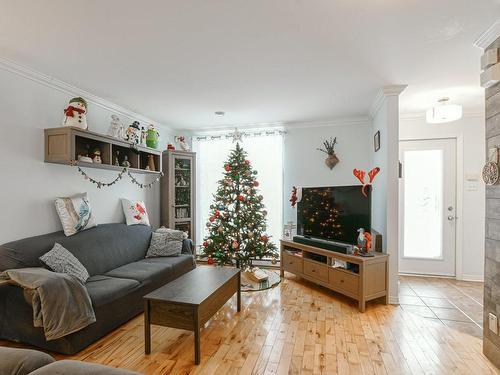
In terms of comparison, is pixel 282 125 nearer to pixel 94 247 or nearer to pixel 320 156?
pixel 320 156

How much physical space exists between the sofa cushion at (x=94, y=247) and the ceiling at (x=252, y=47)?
1.66m

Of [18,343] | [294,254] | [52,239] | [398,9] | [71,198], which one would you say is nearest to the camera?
[398,9]

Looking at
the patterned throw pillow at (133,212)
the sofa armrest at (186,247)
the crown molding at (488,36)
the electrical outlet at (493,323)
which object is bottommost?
the electrical outlet at (493,323)

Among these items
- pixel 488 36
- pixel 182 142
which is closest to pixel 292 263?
pixel 182 142

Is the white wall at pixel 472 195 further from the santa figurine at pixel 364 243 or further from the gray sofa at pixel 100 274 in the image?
the gray sofa at pixel 100 274

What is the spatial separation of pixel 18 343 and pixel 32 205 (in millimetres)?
1231

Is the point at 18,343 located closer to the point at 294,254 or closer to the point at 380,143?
the point at 294,254

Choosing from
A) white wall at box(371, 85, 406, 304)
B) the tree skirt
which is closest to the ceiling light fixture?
white wall at box(371, 85, 406, 304)

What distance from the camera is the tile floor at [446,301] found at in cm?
281

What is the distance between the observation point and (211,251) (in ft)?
14.1

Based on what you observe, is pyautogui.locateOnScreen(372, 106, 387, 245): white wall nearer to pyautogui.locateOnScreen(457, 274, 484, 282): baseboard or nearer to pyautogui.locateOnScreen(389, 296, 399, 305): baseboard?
pyautogui.locateOnScreen(389, 296, 399, 305): baseboard

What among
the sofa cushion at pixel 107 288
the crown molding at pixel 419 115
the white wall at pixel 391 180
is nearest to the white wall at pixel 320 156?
the crown molding at pixel 419 115

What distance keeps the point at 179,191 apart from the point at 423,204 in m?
3.93

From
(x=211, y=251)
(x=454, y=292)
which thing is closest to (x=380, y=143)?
(x=454, y=292)
